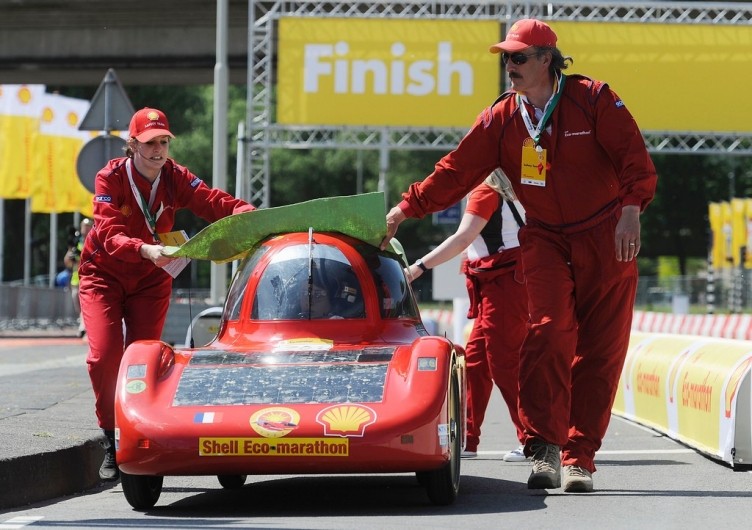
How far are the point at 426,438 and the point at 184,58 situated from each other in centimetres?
2623

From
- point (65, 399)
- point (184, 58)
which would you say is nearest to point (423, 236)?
point (184, 58)

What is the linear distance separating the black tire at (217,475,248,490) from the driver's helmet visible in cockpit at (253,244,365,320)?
2.71 feet

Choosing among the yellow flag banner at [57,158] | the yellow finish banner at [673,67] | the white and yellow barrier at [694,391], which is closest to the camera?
the white and yellow barrier at [694,391]

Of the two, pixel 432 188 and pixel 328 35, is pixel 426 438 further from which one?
pixel 328 35

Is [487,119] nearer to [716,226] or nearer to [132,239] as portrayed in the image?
[132,239]

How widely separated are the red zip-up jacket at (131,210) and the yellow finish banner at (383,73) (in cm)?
1989

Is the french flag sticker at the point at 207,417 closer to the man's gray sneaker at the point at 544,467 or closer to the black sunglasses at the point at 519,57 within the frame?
the man's gray sneaker at the point at 544,467

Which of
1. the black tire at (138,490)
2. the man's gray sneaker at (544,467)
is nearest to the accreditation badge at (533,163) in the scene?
the man's gray sneaker at (544,467)

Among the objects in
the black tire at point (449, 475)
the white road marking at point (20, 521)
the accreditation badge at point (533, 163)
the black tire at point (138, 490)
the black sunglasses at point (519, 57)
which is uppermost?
the black sunglasses at point (519, 57)

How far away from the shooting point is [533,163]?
7711mm

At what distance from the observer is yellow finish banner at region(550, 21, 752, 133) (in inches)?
1136

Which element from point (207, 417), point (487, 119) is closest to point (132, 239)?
point (207, 417)

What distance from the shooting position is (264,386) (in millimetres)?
6992

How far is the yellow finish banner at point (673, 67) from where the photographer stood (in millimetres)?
28844
